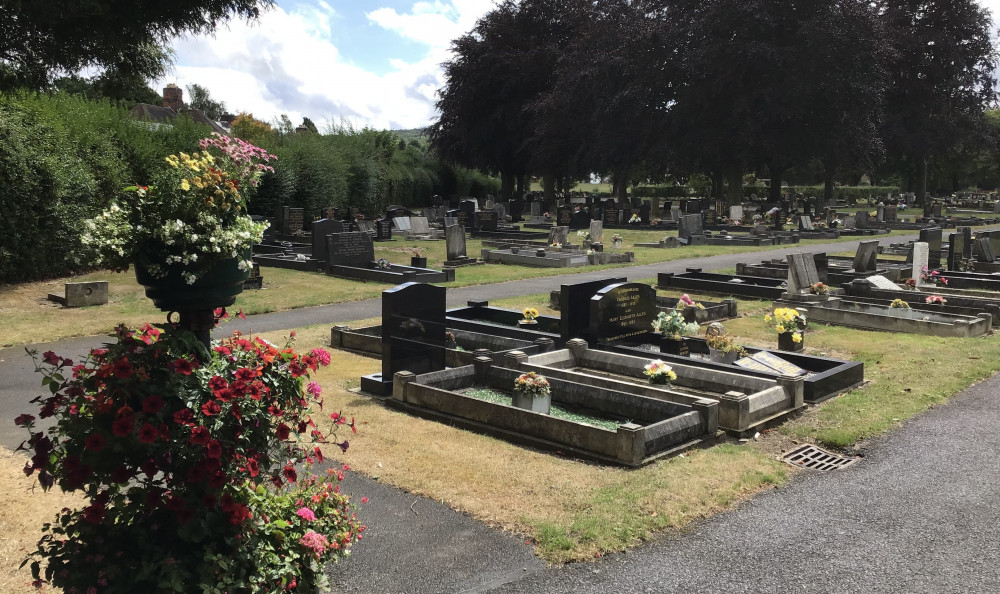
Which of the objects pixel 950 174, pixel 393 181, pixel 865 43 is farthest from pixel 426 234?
pixel 950 174

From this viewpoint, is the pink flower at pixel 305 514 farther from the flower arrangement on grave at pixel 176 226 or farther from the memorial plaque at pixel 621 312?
the memorial plaque at pixel 621 312

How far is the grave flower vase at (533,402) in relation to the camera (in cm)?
833

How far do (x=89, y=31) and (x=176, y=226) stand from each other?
5.80 m

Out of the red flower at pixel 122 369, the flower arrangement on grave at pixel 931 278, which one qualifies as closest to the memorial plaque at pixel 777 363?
the red flower at pixel 122 369

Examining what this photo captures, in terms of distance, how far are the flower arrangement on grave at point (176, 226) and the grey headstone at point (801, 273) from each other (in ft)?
43.4

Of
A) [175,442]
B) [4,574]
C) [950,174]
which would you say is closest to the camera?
[175,442]

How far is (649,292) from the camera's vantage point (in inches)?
453

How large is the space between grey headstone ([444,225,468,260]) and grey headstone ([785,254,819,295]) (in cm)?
993

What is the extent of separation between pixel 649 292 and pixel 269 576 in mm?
8409

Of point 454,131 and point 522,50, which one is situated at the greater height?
point 522,50

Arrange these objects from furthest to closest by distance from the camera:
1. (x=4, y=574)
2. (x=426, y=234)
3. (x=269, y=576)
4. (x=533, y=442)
→ 1. (x=426, y=234)
2. (x=533, y=442)
3. (x=4, y=574)
4. (x=269, y=576)

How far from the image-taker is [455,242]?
74.1ft

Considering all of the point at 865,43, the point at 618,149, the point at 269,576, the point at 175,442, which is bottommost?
the point at 269,576

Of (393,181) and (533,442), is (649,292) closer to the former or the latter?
(533,442)
